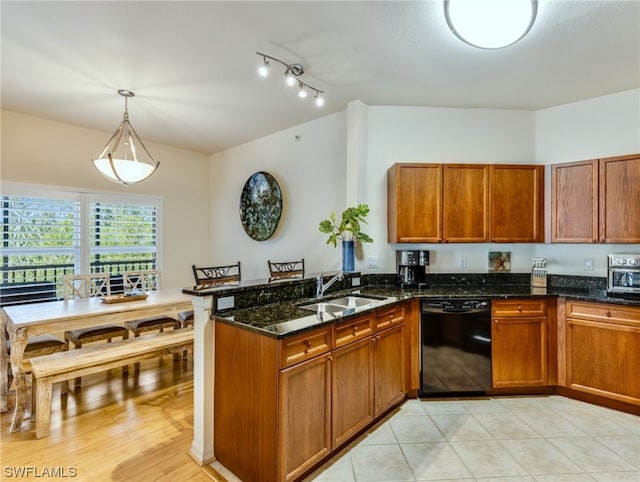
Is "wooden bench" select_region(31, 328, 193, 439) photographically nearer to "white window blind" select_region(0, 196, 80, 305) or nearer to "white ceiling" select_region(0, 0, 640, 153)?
"white window blind" select_region(0, 196, 80, 305)

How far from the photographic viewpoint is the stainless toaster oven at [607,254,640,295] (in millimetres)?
2773

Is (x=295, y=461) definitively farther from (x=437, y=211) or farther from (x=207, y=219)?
(x=207, y=219)

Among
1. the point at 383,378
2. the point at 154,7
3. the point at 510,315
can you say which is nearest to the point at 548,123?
the point at 510,315

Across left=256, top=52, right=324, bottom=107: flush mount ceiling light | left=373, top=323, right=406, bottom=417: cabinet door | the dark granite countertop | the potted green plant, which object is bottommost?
left=373, top=323, right=406, bottom=417: cabinet door

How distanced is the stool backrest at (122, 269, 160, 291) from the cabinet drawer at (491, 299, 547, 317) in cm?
361

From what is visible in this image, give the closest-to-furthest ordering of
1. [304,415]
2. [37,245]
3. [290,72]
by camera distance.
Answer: [304,415] < [290,72] < [37,245]

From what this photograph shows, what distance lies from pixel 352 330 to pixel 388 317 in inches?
19.3

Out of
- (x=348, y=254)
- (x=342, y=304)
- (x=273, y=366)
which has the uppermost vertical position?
(x=348, y=254)

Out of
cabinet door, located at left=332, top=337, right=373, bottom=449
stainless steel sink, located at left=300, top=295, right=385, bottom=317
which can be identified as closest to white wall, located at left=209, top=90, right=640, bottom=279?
stainless steel sink, located at left=300, top=295, right=385, bottom=317

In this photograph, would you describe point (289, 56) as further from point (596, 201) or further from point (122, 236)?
point (122, 236)

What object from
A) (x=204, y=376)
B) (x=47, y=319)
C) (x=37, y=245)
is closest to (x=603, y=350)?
(x=204, y=376)

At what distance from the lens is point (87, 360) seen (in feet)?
8.21

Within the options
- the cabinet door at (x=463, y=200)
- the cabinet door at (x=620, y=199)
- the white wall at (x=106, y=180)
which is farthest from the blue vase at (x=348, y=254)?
the white wall at (x=106, y=180)

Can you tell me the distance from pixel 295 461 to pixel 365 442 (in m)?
0.68
